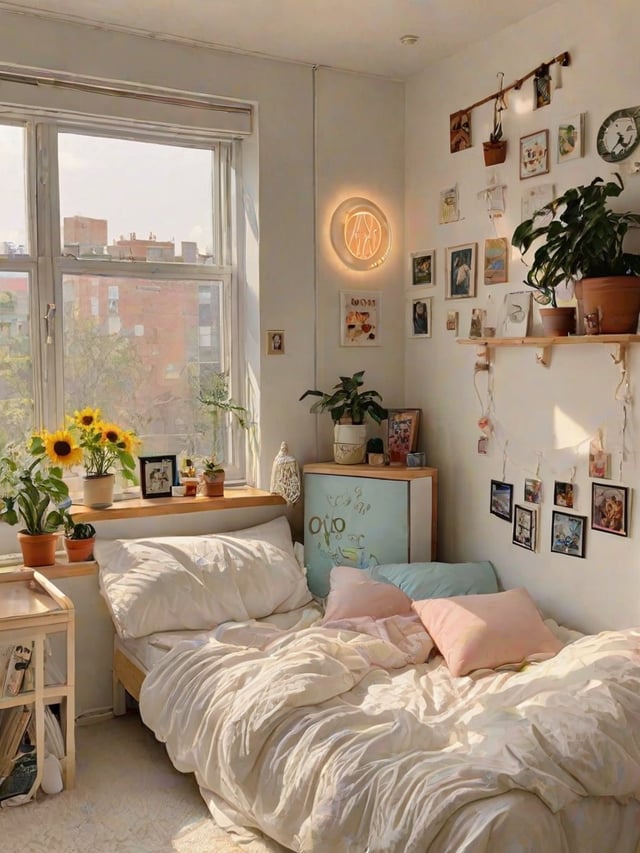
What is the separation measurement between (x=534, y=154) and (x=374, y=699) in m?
1.99

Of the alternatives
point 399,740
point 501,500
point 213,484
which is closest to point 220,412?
point 213,484

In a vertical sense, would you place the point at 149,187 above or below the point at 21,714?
above

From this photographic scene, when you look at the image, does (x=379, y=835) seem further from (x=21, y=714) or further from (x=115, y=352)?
(x=115, y=352)

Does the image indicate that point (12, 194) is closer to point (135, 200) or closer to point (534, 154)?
point (135, 200)

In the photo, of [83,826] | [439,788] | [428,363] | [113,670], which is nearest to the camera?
[439,788]

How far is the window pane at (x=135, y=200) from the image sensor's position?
343 centimetres

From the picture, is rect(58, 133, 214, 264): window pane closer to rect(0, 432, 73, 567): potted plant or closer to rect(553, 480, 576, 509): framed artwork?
rect(0, 432, 73, 567): potted plant

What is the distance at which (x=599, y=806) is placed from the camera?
1931mm

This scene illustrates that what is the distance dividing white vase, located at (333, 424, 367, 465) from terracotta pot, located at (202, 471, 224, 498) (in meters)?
0.51

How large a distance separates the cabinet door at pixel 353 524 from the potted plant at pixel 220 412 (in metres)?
0.40

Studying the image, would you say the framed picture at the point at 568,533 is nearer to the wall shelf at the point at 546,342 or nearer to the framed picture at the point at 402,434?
the wall shelf at the point at 546,342

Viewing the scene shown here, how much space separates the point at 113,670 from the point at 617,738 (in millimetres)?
1929

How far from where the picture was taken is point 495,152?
3.28 metres

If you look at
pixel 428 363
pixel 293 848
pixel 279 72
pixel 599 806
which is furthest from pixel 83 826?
pixel 279 72
